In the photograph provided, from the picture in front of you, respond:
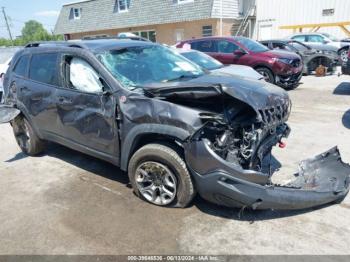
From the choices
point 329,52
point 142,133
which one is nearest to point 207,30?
point 329,52

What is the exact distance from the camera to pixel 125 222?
3.45 metres

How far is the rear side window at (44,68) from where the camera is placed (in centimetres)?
452

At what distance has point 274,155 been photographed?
4.94m

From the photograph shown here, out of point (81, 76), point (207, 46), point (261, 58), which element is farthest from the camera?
point (207, 46)

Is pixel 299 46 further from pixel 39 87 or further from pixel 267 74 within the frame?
pixel 39 87

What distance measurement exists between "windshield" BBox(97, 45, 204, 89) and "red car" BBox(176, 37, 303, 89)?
6000mm

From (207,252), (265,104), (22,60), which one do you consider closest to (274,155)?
(265,104)

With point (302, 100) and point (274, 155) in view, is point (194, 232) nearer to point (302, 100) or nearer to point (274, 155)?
point (274, 155)

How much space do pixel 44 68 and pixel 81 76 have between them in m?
0.94

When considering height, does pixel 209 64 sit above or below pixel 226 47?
below

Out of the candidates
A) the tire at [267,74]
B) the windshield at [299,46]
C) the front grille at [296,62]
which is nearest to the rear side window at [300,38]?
the windshield at [299,46]

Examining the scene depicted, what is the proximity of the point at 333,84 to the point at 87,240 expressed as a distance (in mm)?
10554

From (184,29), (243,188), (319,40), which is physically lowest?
(243,188)

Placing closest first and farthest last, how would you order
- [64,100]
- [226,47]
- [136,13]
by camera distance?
[64,100]
[226,47]
[136,13]
